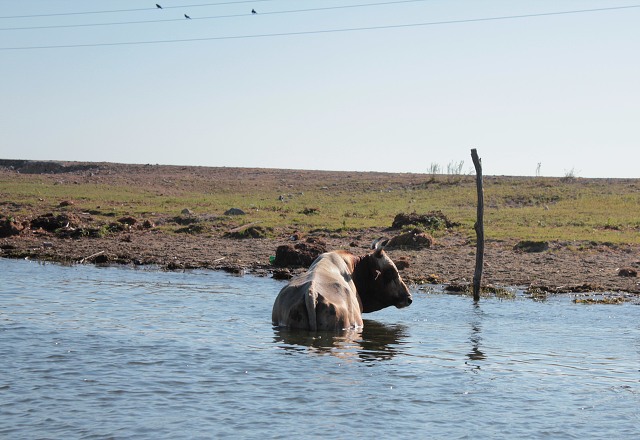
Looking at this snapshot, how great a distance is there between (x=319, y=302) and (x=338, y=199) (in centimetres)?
2835

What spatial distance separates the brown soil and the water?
299 cm

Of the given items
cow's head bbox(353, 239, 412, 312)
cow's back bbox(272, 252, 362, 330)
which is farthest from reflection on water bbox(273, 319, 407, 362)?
cow's head bbox(353, 239, 412, 312)

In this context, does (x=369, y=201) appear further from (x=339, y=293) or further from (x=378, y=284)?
(x=339, y=293)

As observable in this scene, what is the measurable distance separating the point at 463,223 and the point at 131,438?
2245 centimetres

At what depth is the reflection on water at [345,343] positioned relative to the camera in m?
13.0

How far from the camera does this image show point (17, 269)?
2289 cm

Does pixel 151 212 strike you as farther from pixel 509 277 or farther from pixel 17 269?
pixel 509 277

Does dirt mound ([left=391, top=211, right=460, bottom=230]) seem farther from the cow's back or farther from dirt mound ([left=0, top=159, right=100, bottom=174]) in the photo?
dirt mound ([left=0, top=159, right=100, bottom=174])

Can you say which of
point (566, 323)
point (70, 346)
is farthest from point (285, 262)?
point (70, 346)

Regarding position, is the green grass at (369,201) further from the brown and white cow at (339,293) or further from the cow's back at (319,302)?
the cow's back at (319,302)

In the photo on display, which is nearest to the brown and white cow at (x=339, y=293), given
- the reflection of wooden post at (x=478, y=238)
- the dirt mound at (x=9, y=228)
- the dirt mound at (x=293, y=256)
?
the reflection of wooden post at (x=478, y=238)

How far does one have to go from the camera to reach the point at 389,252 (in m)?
25.1

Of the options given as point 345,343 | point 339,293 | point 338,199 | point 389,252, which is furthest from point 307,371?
point 338,199

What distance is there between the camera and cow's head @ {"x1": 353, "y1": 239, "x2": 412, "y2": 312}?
54.3ft
